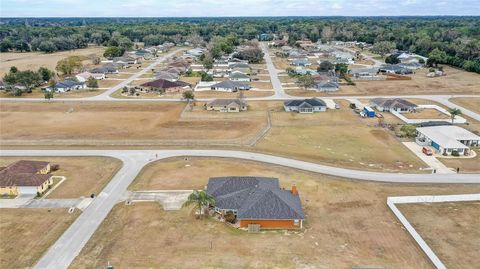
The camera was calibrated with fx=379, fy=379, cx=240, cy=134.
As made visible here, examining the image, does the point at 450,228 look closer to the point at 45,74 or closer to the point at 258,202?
the point at 258,202

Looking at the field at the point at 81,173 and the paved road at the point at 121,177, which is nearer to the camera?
the paved road at the point at 121,177

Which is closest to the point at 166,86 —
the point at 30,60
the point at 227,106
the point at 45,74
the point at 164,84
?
the point at 164,84

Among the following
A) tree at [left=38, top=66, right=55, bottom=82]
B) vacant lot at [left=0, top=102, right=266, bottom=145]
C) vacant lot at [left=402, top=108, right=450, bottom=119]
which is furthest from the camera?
tree at [left=38, top=66, right=55, bottom=82]

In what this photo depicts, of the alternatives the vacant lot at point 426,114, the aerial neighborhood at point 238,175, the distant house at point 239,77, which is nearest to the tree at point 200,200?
the aerial neighborhood at point 238,175

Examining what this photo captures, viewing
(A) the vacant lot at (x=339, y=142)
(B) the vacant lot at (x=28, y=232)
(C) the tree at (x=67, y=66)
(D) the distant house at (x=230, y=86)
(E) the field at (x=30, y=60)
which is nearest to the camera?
(B) the vacant lot at (x=28, y=232)

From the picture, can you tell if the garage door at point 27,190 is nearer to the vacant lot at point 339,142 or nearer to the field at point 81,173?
the field at point 81,173

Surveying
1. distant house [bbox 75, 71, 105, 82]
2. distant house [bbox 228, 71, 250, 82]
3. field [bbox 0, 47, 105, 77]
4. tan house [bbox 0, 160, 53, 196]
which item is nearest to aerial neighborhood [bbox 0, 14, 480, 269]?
tan house [bbox 0, 160, 53, 196]

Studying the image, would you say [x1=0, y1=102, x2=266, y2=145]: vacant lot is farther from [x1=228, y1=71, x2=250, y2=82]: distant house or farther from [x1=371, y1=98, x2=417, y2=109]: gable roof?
[x1=228, y1=71, x2=250, y2=82]: distant house
